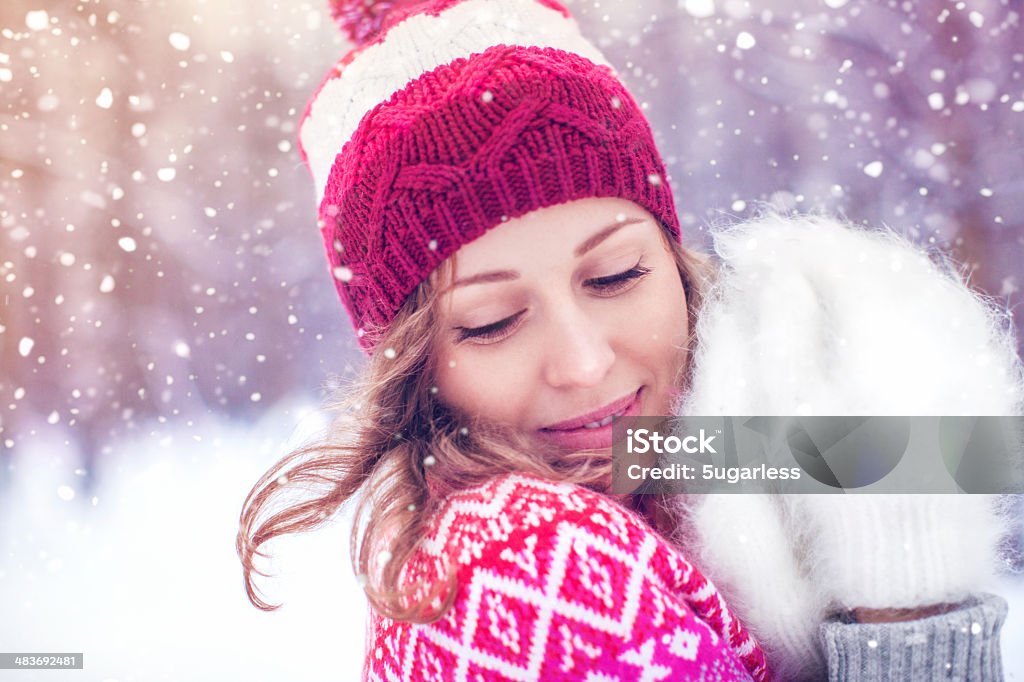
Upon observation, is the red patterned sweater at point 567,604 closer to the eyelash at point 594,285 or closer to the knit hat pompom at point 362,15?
the eyelash at point 594,285

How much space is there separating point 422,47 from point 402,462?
1.41 ft

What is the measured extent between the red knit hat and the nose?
4.4 inches

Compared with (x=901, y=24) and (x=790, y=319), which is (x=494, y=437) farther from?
(x=901, y=24)

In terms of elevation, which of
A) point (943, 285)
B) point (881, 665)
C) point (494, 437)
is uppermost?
point (943, 285)

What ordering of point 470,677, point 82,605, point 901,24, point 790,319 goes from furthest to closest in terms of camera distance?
point 82,605 → point 901,24 → point 790,319 → point 470,677

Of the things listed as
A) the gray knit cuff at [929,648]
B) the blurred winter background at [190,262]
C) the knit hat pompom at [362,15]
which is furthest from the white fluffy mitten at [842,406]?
the knit hat pompom at [362,15]

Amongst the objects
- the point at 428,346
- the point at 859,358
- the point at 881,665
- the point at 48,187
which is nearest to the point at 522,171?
the point at 428,346

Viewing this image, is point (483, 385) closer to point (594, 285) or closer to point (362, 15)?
point (594, 285)

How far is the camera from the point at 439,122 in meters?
0.64

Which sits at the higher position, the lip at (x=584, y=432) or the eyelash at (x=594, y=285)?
the eyelash at (x=594, y=285)

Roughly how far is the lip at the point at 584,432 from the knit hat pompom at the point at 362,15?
50cm

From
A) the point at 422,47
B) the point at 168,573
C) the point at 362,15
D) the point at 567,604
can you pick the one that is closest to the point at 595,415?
the point at 567,604

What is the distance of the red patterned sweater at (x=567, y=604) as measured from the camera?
1.53ft

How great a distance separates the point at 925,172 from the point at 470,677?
798 millimetres
